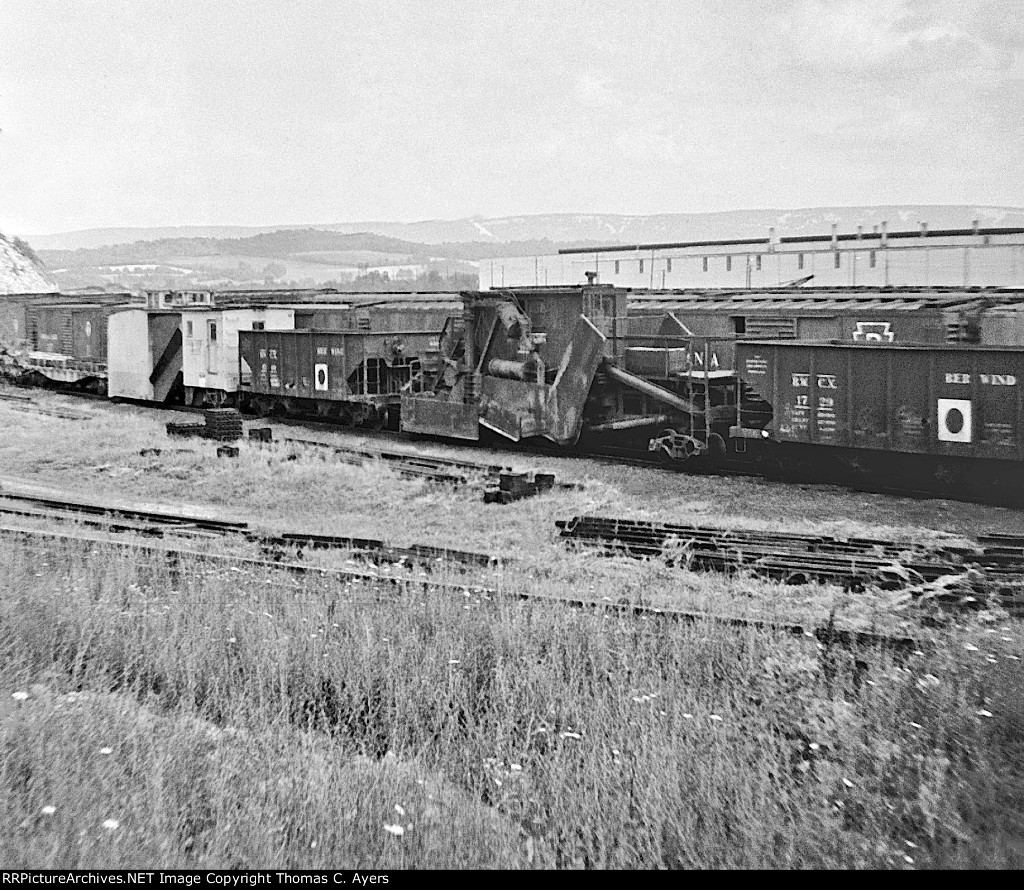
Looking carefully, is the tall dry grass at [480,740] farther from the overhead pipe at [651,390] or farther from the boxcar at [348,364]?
the boxcar at [348,364]

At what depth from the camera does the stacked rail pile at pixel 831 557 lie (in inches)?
353

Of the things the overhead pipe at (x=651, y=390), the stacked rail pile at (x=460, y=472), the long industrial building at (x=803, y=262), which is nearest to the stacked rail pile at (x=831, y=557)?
the stacked rail pile at (x=460, y=472)

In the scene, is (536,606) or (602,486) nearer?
(536,606)

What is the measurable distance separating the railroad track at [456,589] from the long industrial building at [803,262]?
34.0 ft

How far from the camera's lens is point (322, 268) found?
86750mm

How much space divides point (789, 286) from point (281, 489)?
13337 mm

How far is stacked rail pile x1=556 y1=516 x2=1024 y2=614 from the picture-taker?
8.96 m

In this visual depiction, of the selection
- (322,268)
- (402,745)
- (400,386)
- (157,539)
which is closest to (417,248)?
(322,268)

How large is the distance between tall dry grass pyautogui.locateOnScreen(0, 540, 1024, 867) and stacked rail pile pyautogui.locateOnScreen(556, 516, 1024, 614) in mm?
1926

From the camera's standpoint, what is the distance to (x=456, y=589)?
8.71 metres

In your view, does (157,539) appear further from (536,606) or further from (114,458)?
(114,458)

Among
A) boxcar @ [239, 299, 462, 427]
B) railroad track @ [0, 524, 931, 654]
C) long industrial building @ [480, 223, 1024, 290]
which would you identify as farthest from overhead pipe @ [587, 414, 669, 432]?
railroad track @ [0, 524, 931, 654]

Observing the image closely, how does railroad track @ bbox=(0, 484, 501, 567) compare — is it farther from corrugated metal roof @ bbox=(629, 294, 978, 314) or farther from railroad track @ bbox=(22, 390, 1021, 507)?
corrugated metal roof @ bbox=(629, 294, 978, 314)

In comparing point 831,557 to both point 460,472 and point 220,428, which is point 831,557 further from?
point 220,428
